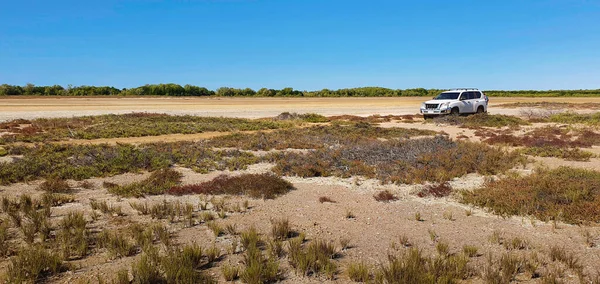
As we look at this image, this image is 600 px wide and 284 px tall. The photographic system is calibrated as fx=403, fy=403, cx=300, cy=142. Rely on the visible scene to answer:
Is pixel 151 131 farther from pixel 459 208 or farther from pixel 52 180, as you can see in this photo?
pixel 459 208

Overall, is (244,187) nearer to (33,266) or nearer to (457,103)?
(33,266)

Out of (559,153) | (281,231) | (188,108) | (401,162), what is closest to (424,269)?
(281,231)

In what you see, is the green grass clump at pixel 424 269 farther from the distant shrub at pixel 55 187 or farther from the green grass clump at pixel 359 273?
the distant shrub at pixel 55 187

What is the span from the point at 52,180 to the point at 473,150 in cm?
1446

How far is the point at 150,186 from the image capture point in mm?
10844

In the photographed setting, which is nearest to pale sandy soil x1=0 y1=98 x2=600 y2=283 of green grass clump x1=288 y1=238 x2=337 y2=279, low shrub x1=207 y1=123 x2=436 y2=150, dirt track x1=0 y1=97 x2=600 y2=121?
green grass clump x1=288 y1=238 x2=337 y2=279

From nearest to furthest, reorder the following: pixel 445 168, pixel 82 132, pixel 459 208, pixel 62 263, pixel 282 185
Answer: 1. pixel 62 263
2. pixel 459 208
3. pixel 282 185
4. pixel 445 168
5. pixel 82 132

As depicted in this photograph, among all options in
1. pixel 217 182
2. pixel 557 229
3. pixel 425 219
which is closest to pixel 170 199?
pixel 217 182

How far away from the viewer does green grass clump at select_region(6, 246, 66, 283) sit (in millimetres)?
5363

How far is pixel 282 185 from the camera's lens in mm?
10922

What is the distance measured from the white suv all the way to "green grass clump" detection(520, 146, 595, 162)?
51.7 feet

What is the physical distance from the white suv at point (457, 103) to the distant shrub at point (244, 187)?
82.3ft

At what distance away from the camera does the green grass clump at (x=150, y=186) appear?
34.1 ft

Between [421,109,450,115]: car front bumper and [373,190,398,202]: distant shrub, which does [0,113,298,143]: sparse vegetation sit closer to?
[421,109,450,115]: car front bumper
